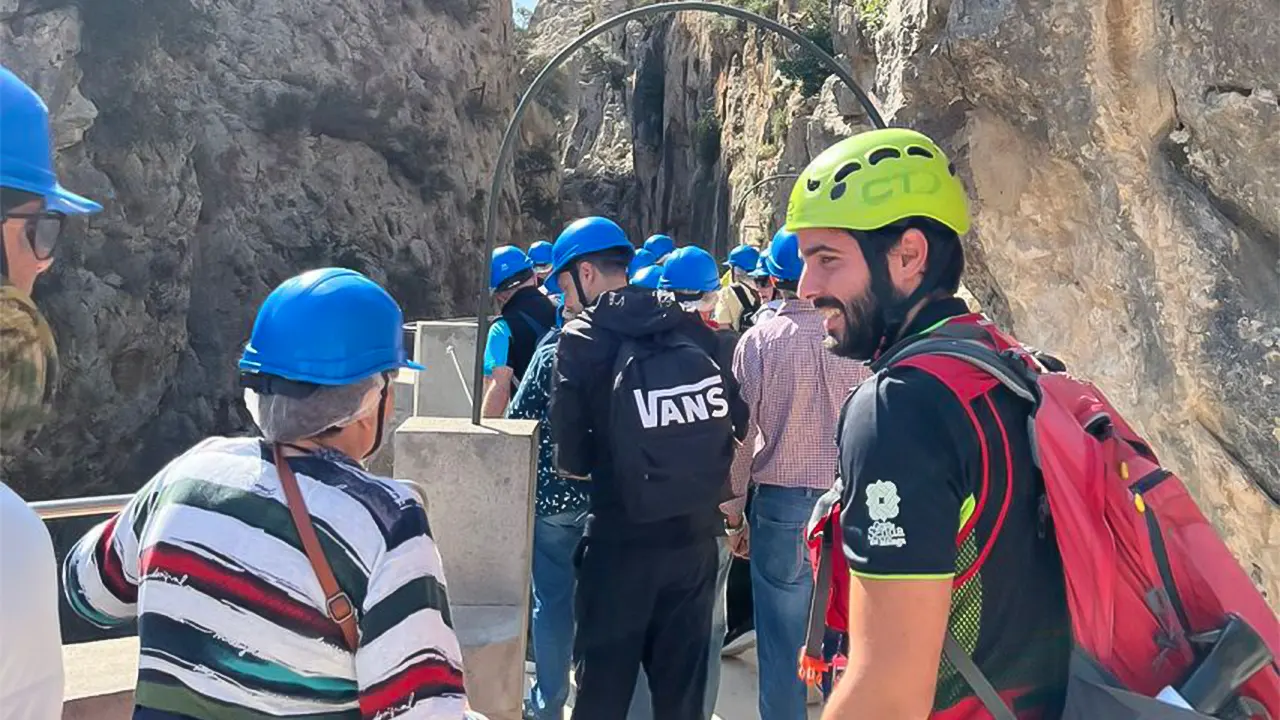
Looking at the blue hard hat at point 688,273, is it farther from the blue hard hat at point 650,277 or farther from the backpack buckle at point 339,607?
the backpack buckle at point 339,607

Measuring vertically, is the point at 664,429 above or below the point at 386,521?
below

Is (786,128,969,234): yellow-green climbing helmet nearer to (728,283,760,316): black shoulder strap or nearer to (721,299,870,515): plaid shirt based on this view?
(721,299,870,515): plaid shirt

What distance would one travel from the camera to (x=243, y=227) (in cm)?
2523

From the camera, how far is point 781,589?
3.87 meters

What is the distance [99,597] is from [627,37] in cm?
4737

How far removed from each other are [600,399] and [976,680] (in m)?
1.99

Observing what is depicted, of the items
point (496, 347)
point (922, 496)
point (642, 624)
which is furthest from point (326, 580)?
point (496, 347)

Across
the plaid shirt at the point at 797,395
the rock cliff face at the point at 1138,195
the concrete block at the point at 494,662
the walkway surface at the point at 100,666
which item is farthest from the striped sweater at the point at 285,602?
the rock cliff face at the point at 1138,195

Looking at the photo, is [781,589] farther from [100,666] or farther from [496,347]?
[100,666]

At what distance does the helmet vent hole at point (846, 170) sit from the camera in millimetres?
1754

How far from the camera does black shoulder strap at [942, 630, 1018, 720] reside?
148cm

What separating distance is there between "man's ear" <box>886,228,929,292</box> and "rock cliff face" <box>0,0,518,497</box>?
19571 millimetres

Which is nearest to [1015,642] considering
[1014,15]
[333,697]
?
[333,697]

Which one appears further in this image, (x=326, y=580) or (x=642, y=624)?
(x=642, y=624)
